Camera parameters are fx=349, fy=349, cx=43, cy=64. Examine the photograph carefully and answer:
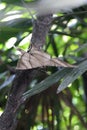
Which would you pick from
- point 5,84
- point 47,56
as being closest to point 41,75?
point 5,84

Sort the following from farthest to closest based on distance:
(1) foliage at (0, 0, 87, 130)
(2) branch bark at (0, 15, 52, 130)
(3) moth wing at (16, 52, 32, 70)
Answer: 1. (1) foliage at (0, 0, 87, 130)
2. (2) branch bark at (0, 15, 52, 130)
3. (3) moth wing at (16, 52, 32, 70)

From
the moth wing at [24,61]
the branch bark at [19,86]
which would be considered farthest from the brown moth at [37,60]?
the branch bark at [19,86]

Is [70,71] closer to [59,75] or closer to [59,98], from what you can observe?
A: [59,75]

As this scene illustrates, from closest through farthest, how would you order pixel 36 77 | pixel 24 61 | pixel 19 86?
pixel 24 61
pixel 19 86
pixel 36 77

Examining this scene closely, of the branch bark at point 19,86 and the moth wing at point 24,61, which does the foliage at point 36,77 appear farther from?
the moth wing at point 24,61

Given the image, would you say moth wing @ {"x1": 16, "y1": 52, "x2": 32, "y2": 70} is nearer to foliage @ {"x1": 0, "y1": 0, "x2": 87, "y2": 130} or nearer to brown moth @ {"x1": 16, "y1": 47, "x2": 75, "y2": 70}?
brown moth @ {"x1": 16, "y1": 47, "x2": 75, "y2": 70}

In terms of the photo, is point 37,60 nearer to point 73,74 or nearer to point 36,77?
point 73,74

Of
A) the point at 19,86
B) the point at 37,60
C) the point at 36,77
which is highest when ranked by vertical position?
the point at 37,60

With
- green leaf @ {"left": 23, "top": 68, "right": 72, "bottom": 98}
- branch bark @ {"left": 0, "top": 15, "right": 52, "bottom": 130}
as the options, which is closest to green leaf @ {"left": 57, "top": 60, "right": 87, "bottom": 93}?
green leaf @ {"left": 23, "top": 68, "right": 72, "bottom": 98}

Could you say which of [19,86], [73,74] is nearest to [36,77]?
[19,86]
